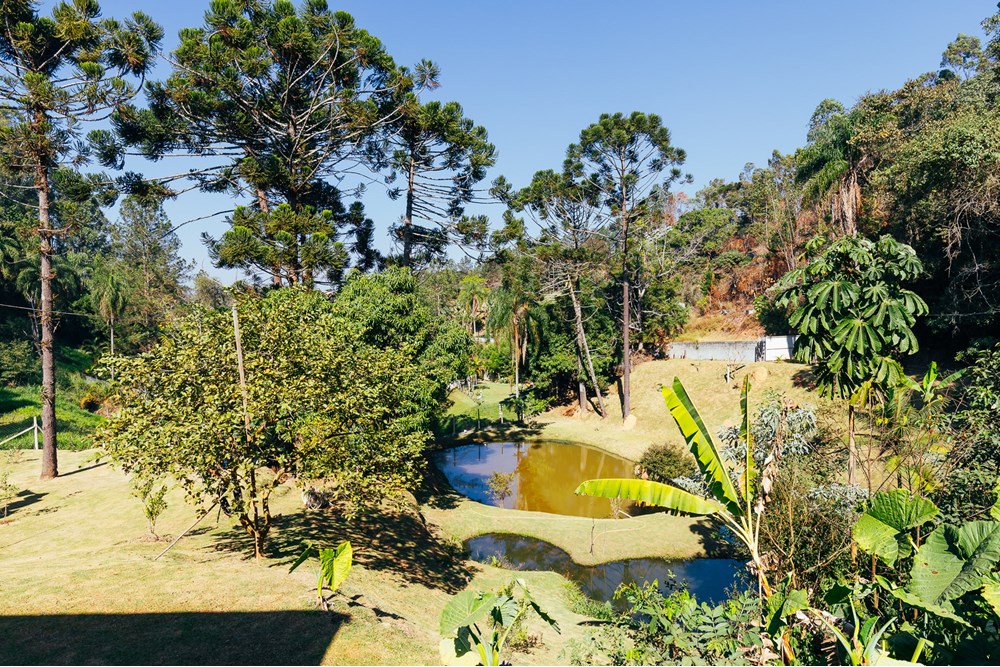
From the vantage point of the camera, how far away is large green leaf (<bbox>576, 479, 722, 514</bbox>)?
17.4 feet

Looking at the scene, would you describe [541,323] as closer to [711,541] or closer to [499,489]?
[499,489]

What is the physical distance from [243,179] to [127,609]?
17.7m

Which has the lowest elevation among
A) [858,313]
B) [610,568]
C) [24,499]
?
[610,568]

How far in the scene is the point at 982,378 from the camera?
963 cm

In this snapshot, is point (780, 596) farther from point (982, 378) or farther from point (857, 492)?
point (982, 378)

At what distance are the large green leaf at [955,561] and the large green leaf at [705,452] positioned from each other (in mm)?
1548

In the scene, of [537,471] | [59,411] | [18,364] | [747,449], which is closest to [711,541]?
[537,471]

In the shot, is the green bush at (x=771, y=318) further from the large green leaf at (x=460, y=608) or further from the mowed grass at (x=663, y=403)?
the large green leaf at (x=460, y=608)

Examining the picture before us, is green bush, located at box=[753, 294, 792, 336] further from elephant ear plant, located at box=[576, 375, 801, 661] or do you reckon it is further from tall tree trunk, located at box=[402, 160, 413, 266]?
elephant ear plant, located at box=[576, 375, 801, 661]

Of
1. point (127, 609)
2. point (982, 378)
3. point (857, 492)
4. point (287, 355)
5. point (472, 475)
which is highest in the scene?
point (287, 355)

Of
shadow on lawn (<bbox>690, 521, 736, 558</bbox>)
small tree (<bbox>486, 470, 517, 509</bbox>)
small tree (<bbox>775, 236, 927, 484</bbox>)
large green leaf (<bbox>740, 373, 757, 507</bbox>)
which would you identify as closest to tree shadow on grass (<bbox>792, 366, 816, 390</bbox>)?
shadow on lawn (<bbox>690, 521, 736, 558</bbox>)

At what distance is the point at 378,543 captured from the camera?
13102 mm

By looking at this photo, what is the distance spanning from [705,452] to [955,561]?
221 centimetres

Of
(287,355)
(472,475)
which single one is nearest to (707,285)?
(472,475)
